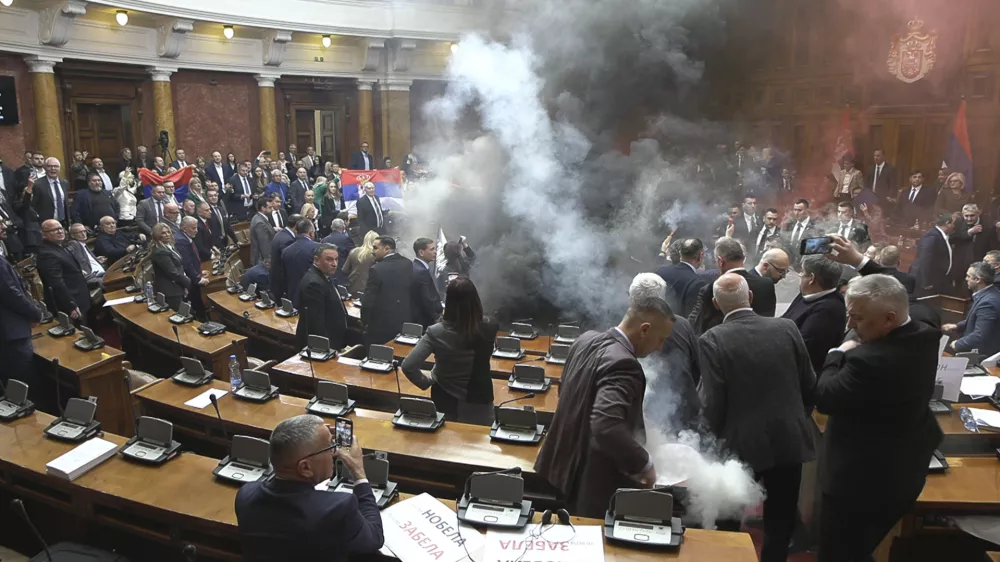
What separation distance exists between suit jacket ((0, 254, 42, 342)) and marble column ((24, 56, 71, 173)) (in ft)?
28.0

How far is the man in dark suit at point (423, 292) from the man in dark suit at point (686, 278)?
2231 mm

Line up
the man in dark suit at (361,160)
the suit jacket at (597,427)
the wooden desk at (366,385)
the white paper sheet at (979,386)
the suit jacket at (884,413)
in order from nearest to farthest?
1. the suit jacket at (597,427)
2. the suit jacket at (884,413)
3. the white paper sheet at (979,386)
4. the wooden desk at (366,385)
5. the man in dark suit at (361,160)

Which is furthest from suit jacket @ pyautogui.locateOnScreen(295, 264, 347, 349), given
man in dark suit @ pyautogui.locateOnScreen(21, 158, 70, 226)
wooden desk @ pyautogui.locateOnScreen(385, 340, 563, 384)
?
man in dark suit @ pyautogui.locateOnScreen(21, 158, 70, 226)

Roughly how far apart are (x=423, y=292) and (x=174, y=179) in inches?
319

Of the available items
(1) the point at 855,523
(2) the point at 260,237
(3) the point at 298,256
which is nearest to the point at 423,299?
(3) the point at 298,256

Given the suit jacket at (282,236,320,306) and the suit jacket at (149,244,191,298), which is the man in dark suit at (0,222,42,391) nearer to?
the suit jacket at (149,244,191,298)

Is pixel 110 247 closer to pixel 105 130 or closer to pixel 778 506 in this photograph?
pixel 105 130

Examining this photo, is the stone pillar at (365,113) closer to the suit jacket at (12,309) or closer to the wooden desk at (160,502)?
the suit jacket at (12,309)

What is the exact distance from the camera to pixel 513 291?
1067 cm

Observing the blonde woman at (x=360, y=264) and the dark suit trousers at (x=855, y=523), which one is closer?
the dark suit trousers at (x=855, y=523)

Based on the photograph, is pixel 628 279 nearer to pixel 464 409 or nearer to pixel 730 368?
pixel 464 409

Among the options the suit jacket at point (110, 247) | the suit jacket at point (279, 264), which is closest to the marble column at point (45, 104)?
the suit jacket at point (110, 247)

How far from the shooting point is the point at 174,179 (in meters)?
12.8

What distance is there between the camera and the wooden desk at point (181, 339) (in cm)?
639
